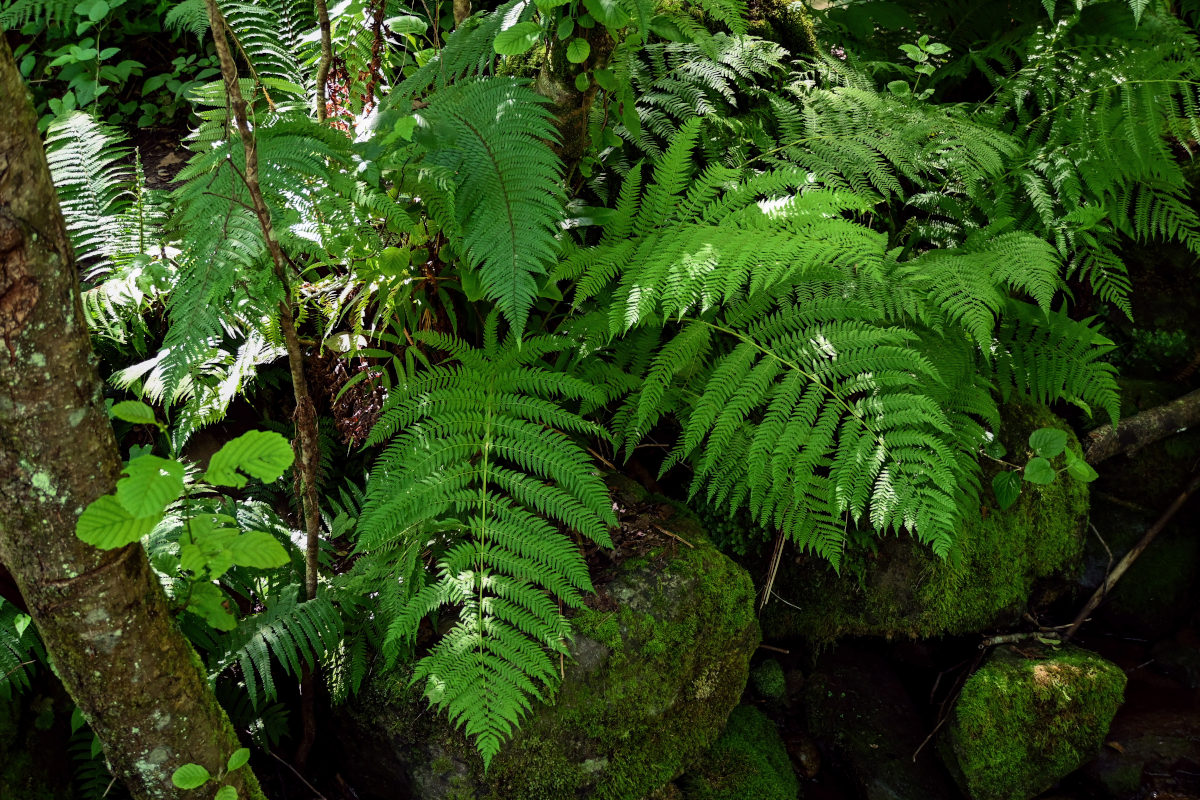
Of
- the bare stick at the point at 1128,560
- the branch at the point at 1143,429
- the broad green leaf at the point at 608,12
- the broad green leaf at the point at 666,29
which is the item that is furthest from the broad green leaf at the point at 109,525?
the branch at the point at 1143,429

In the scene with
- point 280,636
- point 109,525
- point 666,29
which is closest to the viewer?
point 109,525

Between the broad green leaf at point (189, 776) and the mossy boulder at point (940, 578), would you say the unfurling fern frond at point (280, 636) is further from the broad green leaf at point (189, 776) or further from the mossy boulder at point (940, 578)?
the mossy boulder at point (940, 578)

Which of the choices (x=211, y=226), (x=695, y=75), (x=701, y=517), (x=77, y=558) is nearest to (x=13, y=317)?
(x=77, y=558)

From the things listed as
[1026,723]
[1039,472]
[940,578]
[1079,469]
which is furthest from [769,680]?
[1079,469]

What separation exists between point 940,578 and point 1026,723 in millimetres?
545

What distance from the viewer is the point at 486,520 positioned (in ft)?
7.48

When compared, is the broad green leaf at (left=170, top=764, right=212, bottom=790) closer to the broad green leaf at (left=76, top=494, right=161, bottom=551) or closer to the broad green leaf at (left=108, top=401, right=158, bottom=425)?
the broad green leaf at (left=76, top=494, right=161, bottom=551)

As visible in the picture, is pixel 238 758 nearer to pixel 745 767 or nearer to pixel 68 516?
pixel 68 516

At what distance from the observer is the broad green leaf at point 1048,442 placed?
111 inches

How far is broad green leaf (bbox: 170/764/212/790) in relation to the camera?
5.74 feet

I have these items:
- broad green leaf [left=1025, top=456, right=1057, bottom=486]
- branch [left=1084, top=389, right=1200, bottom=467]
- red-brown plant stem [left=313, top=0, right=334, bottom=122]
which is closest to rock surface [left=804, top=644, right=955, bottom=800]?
broad green leaf [left=1025, top=456, right=1057, bottom=486]

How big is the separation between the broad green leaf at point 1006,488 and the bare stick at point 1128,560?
2.36ft

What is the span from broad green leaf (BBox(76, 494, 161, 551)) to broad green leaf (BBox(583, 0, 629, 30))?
1.64 m

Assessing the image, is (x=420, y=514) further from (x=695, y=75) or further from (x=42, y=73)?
(x=42, y=73)
